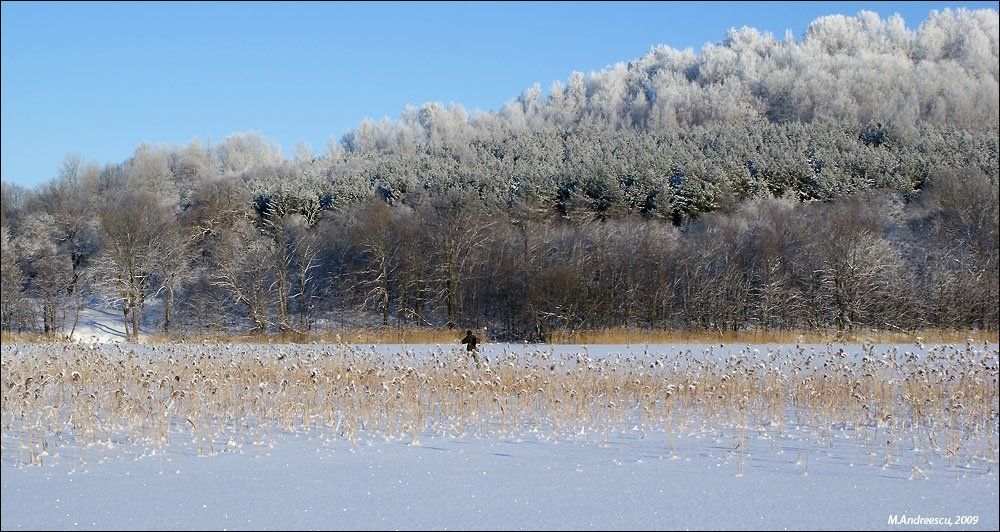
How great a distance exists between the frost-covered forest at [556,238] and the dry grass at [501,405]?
14.9 meters

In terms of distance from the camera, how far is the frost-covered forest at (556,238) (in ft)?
123

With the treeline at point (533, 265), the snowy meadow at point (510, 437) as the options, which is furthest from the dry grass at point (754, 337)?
the snowy meadow at point (510, 437)

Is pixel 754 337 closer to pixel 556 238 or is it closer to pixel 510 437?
pixel 556 238

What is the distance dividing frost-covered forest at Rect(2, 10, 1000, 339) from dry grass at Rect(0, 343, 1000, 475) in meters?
14.9

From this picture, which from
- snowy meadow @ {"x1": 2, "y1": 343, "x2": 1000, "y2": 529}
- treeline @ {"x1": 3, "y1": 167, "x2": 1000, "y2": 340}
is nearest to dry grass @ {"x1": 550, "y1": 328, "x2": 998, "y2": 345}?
treeline @ {"x1": 3, "y1": 167, "x2": 1000, "y2": 340}

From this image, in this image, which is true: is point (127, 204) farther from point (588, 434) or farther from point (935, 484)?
point (935, 484)

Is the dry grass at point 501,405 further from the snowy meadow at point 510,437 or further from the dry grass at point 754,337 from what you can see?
the dry grass at point 754,337

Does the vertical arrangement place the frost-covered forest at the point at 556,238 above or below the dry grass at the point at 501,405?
above

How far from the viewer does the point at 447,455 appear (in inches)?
343

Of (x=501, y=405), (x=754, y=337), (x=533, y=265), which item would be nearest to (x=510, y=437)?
(x=501, y=405)

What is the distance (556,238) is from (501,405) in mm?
34945

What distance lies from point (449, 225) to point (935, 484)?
36494 mm

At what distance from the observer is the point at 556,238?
147 feet

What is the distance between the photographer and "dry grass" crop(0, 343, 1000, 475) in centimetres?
929
